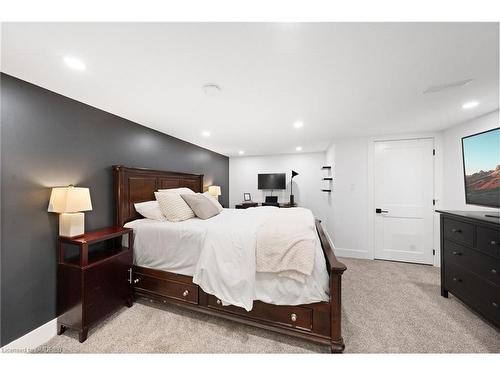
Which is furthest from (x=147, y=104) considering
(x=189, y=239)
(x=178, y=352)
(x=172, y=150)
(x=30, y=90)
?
(x=178, y=352)

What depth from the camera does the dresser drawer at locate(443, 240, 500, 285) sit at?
63.2 inches

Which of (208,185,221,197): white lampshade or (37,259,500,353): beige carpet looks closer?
(37,259,500,353): beige carpet

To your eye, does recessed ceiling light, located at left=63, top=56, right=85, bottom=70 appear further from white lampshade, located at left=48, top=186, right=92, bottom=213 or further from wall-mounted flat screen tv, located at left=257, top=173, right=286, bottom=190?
wall-mounted flat screen tv, located at left=257, top=173, right=286, bottom=190

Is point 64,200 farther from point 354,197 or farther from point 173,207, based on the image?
point 354,197

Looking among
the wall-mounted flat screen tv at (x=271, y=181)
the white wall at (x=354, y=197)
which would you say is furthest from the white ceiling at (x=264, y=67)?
the wall-mounted flat screen tv at (x=271, y=181)

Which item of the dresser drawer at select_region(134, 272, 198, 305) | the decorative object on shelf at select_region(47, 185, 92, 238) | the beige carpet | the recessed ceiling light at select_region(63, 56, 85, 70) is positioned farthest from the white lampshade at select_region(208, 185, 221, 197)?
the recessed ceiling light at select_region(63, 56, 85, 70)

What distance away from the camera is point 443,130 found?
306 centimetres

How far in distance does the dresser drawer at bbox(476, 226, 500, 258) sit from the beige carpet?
730mm

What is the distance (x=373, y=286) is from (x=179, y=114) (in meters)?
3.43

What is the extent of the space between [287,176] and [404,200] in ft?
9.03

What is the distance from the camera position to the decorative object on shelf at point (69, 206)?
5.38 feet

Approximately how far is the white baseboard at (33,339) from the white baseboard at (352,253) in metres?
4.08

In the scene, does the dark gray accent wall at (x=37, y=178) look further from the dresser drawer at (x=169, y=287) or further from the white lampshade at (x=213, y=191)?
the white lampshade at (x=213, y=191)
